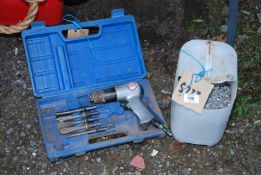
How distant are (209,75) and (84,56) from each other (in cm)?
56

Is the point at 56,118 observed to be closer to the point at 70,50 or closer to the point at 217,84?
the point at 70,50

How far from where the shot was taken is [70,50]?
198cm

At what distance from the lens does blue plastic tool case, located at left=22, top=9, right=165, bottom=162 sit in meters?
1.88

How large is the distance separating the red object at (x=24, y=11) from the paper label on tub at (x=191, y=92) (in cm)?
63

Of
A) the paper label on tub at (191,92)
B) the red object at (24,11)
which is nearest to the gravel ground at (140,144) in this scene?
the red object at (24,11)

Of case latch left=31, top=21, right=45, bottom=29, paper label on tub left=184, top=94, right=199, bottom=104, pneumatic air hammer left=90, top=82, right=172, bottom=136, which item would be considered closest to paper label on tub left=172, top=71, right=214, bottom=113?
paper label on tub left=184, top=94, right=199, bottom=104

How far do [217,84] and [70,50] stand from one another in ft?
2.08

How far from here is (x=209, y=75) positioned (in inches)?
66.6

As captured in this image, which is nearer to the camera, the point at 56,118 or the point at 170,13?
the point at 56,118

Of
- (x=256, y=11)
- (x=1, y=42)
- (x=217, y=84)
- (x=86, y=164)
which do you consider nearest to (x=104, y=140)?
(x=86, y=164)

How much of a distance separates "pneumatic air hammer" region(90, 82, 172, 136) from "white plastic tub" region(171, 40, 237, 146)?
0.10 metres

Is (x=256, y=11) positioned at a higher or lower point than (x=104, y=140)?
higher

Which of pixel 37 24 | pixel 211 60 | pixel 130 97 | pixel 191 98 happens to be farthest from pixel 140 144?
pixel 37 24

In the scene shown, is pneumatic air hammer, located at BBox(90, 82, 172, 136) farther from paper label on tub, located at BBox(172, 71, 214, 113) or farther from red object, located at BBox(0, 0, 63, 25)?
red object, located at BBox(0, 0, 63, 25)
